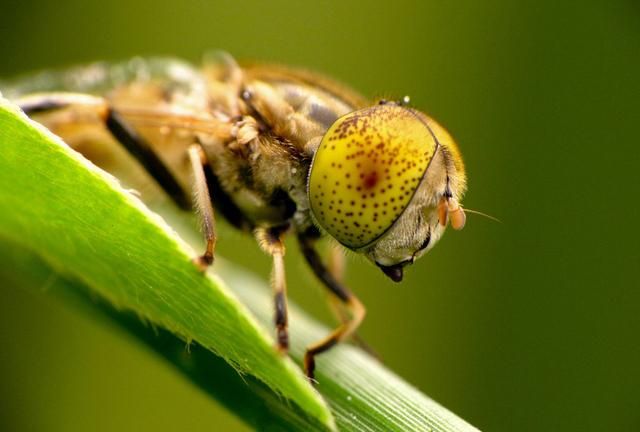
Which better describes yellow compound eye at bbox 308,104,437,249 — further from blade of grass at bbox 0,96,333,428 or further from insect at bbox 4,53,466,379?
blade of grass at bbox 0,96,333,428

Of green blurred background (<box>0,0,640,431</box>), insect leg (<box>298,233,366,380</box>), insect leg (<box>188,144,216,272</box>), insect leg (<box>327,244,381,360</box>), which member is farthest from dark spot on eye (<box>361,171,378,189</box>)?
green blurred background (<box>0,0,640,431</box>)

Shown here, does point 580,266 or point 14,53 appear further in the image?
point 14,53

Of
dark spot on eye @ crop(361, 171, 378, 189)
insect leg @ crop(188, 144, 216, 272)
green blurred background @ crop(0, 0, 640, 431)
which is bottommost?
green blurred background @ crop(0, 0, 640, 431)

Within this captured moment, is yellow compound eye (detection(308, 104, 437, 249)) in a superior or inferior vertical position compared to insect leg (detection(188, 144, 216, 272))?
superior

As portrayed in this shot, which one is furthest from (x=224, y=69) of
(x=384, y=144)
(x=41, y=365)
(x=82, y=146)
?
(x=41, y=365)

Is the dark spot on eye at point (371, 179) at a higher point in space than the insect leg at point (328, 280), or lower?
higher

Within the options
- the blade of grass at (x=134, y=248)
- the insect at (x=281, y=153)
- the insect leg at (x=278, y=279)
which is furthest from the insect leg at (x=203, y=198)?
the blade of grass at (x=134, y=248)

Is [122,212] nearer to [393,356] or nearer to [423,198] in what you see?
[423,198]

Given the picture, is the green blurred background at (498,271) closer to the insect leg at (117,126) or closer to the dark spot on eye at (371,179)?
the insect leg at (117,126)
